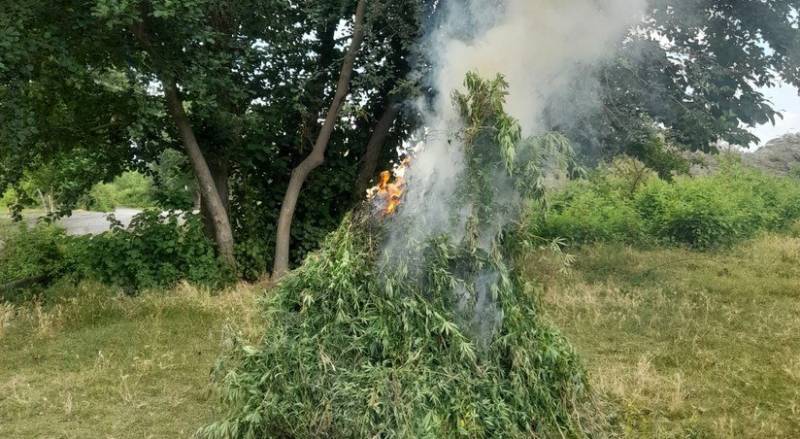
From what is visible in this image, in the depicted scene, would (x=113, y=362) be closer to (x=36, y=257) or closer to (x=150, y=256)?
(x=150, y=256)

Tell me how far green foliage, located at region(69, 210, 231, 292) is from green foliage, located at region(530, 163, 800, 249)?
6215 millimetres

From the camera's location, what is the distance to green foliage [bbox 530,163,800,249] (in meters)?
13.4

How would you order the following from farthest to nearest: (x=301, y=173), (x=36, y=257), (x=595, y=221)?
(x=595, y=221)
(x=36, y=257)
(x=301, y=173)

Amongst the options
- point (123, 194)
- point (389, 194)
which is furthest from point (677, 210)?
point (123, 194)

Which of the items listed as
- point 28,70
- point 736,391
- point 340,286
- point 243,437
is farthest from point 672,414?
point 28,70

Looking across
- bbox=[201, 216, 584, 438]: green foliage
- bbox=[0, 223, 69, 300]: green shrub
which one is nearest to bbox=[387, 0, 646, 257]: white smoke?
bbox=[201, 216, 584, 438]: green foliage

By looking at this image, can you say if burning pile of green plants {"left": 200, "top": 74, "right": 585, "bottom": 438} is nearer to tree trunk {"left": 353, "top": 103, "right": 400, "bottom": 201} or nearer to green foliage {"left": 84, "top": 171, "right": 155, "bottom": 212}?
tree trunk {"left": 353, "top": 103, "right": 400, "bottom": 201}

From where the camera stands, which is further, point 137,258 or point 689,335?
point 137,258

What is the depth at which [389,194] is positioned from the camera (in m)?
4.42

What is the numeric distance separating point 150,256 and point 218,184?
1.51 m

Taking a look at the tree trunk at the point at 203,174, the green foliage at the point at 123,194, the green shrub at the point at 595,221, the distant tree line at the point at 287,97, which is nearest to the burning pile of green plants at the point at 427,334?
the distant tree line at the point at 287,97

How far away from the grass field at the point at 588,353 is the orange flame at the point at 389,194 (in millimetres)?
1043

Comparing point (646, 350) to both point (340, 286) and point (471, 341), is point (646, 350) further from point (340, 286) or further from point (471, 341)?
point (340, 286)

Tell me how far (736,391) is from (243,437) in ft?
13.1
